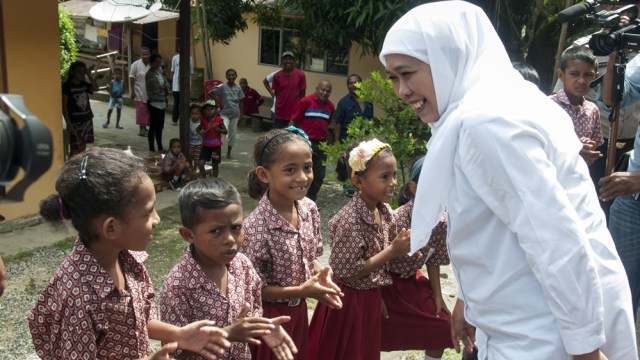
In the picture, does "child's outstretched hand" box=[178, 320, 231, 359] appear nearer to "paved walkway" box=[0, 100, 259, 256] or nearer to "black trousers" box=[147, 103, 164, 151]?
"paved walkway" box=[0, 100, 259, 256]

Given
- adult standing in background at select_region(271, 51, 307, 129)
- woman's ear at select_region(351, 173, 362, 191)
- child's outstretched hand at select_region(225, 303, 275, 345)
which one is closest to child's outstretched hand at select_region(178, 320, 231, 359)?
child's outstretched hand at select_region(225, 303, 275, 345)

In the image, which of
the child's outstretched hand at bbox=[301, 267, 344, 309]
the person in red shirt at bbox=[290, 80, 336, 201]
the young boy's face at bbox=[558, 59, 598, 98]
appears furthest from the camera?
the person in red shirt at bbox=[290, 80, 336, 201]

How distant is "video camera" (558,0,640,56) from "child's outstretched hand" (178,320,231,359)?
240 centimetres

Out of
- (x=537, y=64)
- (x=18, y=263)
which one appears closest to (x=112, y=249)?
(x=18, y=263)

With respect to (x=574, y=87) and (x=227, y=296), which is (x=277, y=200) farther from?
(x=574, y=87)

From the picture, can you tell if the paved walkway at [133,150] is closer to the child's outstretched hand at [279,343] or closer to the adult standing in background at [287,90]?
the adult standing in background at [287,90]

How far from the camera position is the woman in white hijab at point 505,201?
1660 mm

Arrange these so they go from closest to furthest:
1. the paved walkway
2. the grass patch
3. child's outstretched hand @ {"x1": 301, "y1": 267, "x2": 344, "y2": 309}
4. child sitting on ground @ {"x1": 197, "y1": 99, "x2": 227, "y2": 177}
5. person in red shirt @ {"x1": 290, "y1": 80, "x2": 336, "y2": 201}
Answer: child's outstretched hand @ {"x1": 301, "y1": 267, "x2": 344, "y2": 309} → the paved walkway → the grass patch → person in red shirt @ {"x1": 290, "y1": 80, "x2": 336, "y2": 201} → child sitting on ground @ {"x1": 197, "y1": 99, "x2": 227, "y2": 177}

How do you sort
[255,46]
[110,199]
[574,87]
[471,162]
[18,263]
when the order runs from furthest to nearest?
[255,46] → [18,263] → [574,87] → [110,199] → [471,162]

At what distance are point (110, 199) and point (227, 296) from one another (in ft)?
2.05

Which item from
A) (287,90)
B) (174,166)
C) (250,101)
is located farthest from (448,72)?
(250,101)

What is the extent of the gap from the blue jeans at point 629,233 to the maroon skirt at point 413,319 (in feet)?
3.09

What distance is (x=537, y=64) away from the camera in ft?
32.5

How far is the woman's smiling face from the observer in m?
1.92
